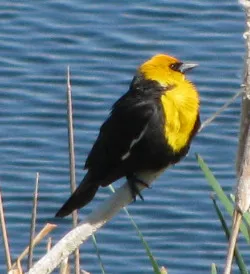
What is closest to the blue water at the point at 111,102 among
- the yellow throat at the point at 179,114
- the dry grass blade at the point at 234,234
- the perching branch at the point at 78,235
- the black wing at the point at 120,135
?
the black wing at the point at 120,135

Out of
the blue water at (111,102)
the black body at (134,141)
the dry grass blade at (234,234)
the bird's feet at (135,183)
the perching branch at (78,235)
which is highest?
the dry grass blade at (234,234)

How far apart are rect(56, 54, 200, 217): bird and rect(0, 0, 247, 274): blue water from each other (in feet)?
6.85

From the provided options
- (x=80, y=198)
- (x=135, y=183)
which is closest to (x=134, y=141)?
(x=135, y=183)

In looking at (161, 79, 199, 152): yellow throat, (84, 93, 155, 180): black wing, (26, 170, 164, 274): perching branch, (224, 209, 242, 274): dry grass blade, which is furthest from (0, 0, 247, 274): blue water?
(224, 209, 242, 274): dry grass blade

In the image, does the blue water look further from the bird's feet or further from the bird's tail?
the bird's tail

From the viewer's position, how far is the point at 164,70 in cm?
405

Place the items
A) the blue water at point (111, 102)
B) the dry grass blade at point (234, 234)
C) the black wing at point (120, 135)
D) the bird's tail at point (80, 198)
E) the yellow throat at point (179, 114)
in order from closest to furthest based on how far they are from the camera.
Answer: the dry grass blade at point (234, 234) → the bird's tail at point (80, 198) → the yellow throat at point (179, 114) → the black wing at point (120, 135) → the blue water at point (111, 102)

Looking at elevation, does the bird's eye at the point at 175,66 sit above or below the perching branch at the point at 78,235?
above

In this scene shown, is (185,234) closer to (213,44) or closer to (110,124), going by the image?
(213,44)

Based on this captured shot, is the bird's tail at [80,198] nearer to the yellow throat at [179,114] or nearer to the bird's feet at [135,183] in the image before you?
the bird's feet at [135,183]

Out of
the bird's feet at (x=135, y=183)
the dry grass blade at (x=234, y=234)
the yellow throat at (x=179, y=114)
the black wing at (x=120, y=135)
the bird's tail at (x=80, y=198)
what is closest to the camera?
the dry grass blade at (x=234, y=234)

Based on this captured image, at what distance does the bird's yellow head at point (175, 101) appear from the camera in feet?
12.6

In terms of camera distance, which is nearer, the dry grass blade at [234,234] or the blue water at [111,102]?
the dry grass blade at [234,234]

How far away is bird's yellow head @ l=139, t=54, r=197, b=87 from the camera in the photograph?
401 centimetres
